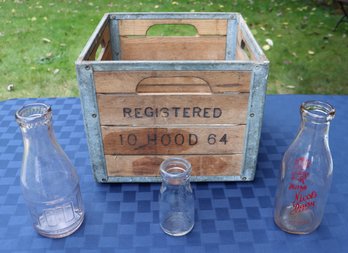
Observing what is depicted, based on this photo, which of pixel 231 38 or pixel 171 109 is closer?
pixel 171 109

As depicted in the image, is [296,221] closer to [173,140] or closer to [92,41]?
[173,140]

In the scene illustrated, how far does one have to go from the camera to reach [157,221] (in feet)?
2.66

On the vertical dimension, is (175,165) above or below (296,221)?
above

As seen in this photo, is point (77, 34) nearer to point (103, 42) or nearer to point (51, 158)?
point (103, 42)

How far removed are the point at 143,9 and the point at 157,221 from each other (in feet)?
11.1

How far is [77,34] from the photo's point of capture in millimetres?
3291

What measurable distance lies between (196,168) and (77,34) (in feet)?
8.79

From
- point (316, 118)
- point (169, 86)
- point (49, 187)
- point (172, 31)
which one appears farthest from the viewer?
point (172, 31)

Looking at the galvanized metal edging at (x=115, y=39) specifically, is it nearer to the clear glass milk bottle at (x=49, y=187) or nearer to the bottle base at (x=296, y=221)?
the clear glass milk bottle at (x=49, y=187)

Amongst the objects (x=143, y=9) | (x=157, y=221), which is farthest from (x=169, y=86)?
(x=143, y=9)

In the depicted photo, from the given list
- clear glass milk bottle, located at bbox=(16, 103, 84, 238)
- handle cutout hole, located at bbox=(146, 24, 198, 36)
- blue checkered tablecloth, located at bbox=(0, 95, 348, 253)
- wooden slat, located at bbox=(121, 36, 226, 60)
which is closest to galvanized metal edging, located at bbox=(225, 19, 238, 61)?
wooden slat, located at bbox=(121, 36, 226, 60)

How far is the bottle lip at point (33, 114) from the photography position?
69 cm

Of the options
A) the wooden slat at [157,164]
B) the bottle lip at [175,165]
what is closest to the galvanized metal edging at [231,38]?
the wooden slat at [157,164]

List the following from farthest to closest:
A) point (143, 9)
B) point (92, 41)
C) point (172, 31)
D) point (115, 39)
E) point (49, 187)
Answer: point (143, 9), point (172, 31), point (115, 39), point (92, 41), point (49, 187)
